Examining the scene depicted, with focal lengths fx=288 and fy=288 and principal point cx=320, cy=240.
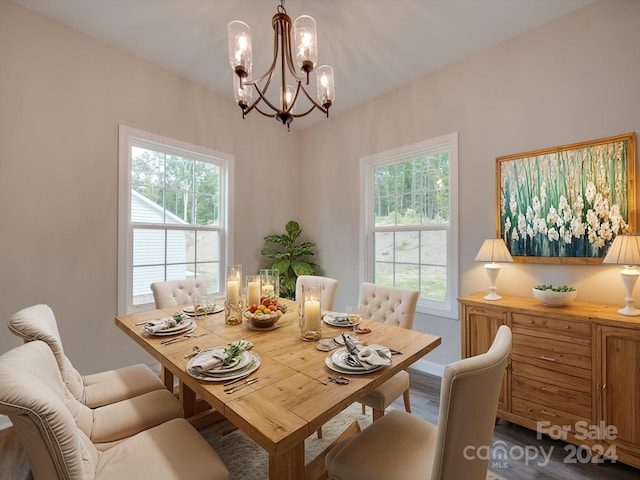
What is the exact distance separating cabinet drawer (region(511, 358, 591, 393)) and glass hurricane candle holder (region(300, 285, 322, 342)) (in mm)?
1567

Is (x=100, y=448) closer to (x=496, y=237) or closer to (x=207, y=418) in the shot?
(x=207, y=418)

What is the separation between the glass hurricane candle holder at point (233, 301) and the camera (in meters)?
1.86

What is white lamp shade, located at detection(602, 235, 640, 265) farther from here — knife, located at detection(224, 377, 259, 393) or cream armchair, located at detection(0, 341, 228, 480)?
cream armchair, located at detection(0, 341, 228, 480)

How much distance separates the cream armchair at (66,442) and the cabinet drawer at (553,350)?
206 centimetres

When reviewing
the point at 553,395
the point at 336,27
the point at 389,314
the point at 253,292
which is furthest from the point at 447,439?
the point at 336,27

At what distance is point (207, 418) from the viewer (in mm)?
2115

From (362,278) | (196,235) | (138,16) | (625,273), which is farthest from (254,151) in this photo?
(625,273)

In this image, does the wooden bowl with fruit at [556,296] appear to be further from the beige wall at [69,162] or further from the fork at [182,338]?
the beige wall at [69,162]

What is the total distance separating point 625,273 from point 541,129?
1.24 meters

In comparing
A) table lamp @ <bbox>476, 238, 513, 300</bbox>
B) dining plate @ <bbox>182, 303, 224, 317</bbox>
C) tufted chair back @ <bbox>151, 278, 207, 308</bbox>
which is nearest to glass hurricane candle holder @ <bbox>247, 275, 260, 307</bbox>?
dining plate @ <bbox>182, 303, 224, 317</bbox>

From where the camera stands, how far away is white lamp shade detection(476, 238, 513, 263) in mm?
2379

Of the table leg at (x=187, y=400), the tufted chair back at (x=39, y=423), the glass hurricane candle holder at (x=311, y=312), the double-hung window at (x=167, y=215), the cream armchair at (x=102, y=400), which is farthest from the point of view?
the double-hung window at (x=167, y=215)

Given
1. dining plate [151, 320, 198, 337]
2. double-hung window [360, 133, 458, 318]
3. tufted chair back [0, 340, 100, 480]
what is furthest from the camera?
double-hung window [360, 133, 458, 318]

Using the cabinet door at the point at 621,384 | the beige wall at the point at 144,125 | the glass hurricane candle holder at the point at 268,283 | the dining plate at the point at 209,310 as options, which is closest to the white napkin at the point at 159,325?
the dining plate at the point at 209,310
